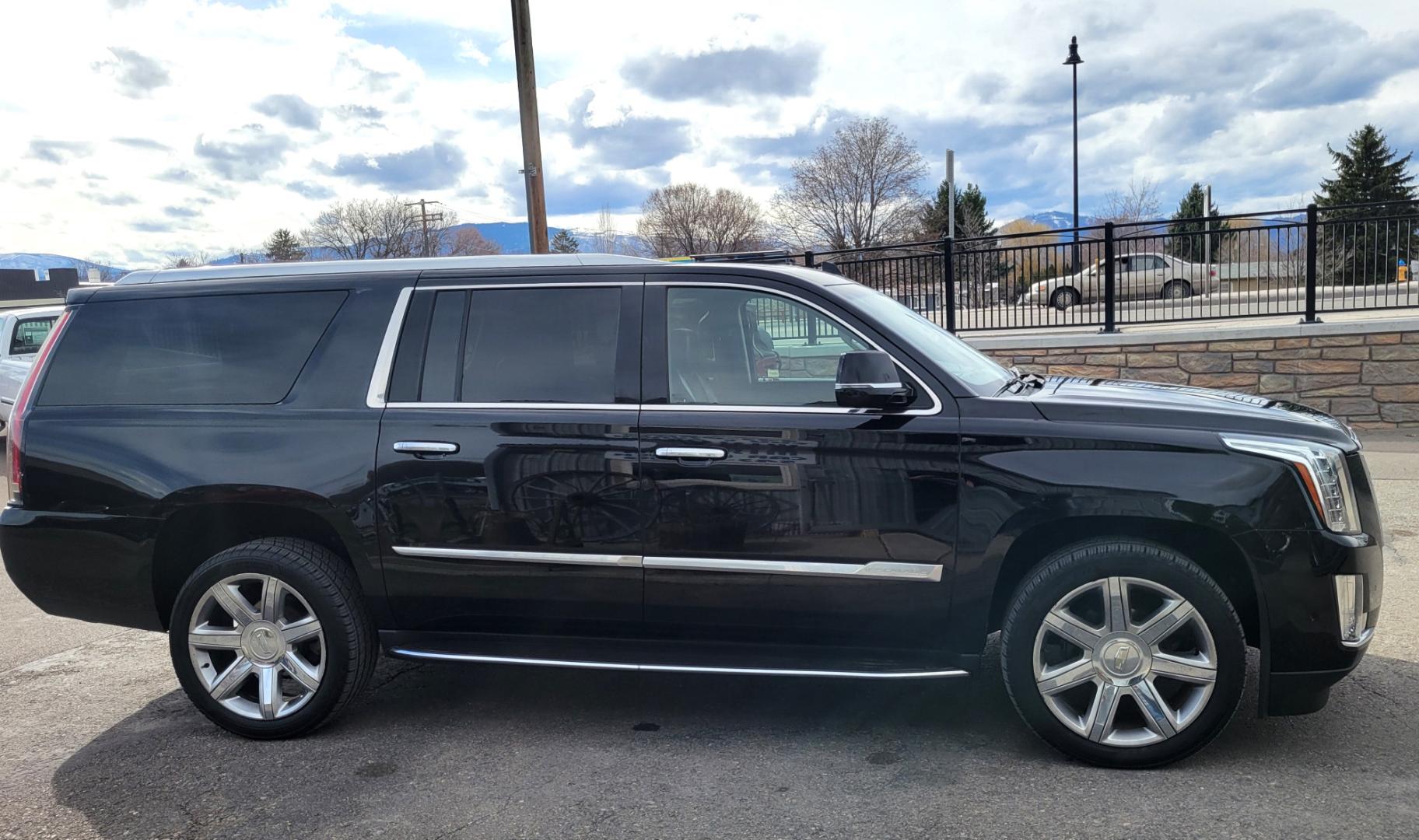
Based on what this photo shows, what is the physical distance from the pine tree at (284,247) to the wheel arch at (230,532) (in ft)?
183

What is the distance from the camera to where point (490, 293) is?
13.8ft

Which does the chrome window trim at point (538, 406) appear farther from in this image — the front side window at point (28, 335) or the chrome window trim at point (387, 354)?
the front side window at point (28, 335)

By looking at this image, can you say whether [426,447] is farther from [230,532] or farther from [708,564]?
[708,564]

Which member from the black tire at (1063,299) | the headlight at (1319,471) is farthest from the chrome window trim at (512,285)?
the black tire at (1063,299)

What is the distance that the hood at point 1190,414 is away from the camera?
3602 millimetres

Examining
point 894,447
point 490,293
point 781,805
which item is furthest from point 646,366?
→ point 781,805

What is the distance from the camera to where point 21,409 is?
442 centimetres

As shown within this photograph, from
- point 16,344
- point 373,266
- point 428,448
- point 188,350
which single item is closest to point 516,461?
point 428,448

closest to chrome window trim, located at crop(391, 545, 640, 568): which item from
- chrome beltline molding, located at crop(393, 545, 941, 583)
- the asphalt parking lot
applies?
chrome beltline molding, located at crop(393, 545, 941, 583)

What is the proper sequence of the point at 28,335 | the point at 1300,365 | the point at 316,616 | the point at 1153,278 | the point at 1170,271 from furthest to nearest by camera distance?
the point at 28,335 < the point at 1153,278 < the point at 1170,271 < the point at 1300,365 < the point at 316,616

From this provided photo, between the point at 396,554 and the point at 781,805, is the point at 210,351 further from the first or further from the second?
the point at 781,805

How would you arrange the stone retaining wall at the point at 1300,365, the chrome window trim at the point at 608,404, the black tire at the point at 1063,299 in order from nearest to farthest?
1. the chrome window trim at the point at 608,404
2. the stone retaining wall at the point at 1300,365
3. the black tire at the point at 1063,299

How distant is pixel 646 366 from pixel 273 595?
1.75 m

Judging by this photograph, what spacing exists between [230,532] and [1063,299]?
392 inches
